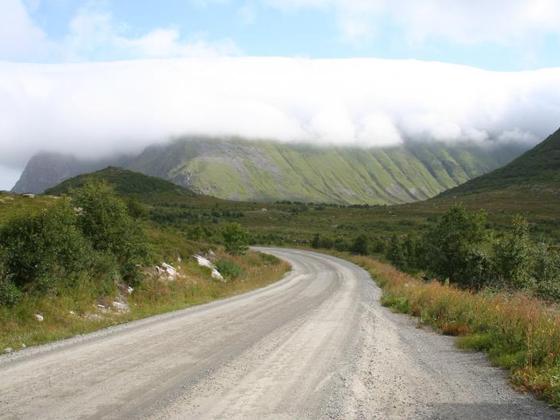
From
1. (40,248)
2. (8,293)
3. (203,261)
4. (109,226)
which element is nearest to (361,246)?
(203,261)

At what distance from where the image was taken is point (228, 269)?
35625 millimetres

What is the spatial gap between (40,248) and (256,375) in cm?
1020

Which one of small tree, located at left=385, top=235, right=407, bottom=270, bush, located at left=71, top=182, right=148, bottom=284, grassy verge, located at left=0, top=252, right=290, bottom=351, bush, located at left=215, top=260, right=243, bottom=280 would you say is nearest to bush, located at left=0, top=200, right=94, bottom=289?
grassy verge, located at left=0, top=252, right=290, bottom=351

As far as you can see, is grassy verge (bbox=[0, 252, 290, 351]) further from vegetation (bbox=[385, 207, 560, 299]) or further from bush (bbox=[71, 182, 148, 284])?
vegetation (bbox=[385, 207, 560, 299])

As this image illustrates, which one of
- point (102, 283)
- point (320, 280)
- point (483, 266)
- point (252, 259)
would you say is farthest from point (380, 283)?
point (102, 283)

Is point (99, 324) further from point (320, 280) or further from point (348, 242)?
A: point (348, 242)

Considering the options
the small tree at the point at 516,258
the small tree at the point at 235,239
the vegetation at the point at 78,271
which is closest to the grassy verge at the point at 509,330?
the vegetation at the point at 78,271

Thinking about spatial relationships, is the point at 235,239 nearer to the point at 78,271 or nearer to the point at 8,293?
Answer: the point at 78,271

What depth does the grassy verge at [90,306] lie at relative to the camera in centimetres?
1365

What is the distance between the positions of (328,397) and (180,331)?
7438 mm

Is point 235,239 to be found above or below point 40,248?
below

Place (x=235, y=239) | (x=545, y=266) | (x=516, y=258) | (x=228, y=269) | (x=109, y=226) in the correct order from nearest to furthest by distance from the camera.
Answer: (x=109, y=226), (x=516, y=258), (x=228, y=269), (x=545, y=266), (x=235, y=239)

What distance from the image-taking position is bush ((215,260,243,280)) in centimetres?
3494

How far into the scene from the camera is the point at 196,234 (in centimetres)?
5334
